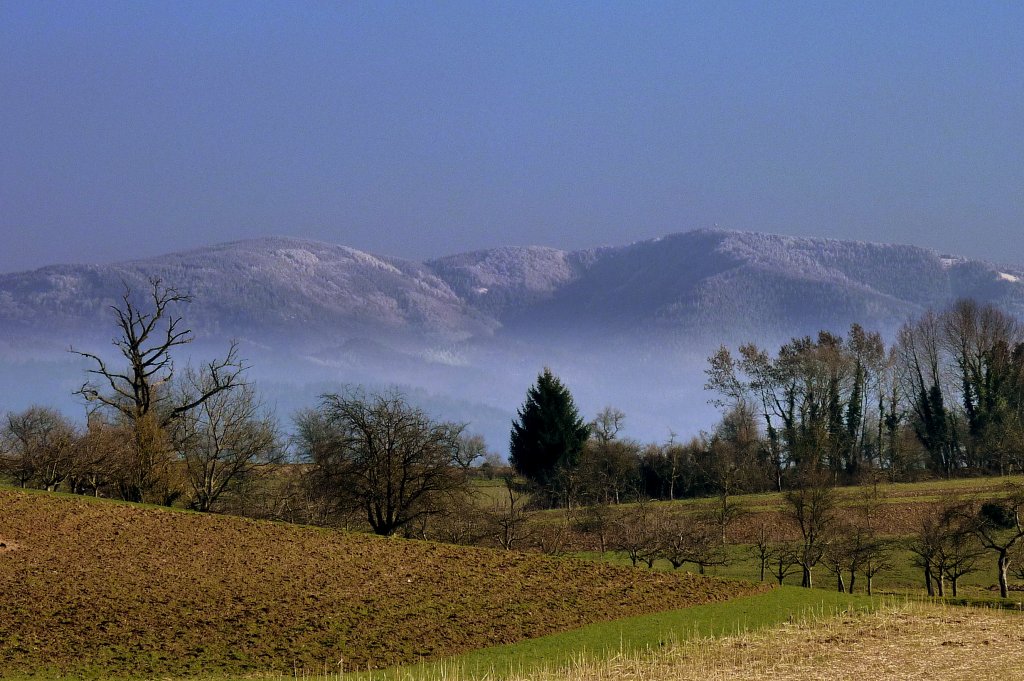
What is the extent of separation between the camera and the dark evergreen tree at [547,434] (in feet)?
263

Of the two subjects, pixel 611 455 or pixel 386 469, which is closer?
pixel 386 469

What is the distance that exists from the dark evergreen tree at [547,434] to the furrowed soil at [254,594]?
44.1 m

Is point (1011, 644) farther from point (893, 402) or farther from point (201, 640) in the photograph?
point (893, 402)

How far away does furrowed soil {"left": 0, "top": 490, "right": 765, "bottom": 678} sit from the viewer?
23.6 meters

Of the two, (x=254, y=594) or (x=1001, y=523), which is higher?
(x=1001, y=523)

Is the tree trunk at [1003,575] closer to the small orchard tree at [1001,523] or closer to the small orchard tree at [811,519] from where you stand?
the small orchard tree at [1001,523]

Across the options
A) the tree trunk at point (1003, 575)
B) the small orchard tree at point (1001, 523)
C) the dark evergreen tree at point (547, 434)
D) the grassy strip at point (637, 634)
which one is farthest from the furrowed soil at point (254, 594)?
the dark evergreen tree at point (547, 434)

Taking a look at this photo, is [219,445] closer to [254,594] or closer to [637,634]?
[254,594]

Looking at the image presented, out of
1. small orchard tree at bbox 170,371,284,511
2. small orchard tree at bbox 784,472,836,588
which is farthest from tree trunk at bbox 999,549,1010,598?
small orchard tree at bbox 170,371,284,511

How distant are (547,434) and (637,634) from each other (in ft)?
175

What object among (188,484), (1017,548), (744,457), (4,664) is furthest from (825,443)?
(4,664)

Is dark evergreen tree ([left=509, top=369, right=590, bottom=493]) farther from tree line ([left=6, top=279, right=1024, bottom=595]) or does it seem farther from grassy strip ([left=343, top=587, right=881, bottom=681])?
grassy strip ([left=343, top=587, right=881, bottom=681])

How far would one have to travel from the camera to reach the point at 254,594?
27922 mm

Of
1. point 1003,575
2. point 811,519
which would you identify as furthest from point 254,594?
point 811,519
